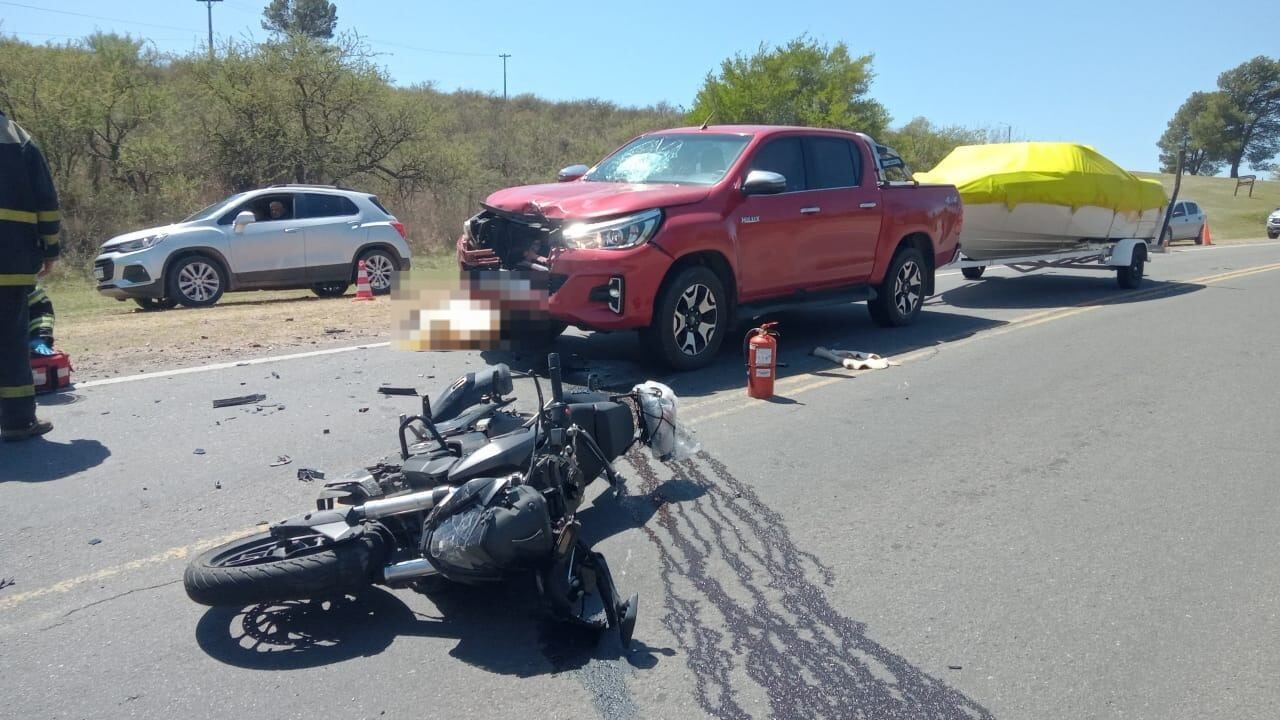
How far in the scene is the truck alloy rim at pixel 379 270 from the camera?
15141 mm

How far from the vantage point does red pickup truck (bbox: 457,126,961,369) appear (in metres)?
7.75

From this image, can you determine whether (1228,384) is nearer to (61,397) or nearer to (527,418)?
(527,418)

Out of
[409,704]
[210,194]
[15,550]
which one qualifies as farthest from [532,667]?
[210,194]

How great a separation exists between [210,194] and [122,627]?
23302 millimetres

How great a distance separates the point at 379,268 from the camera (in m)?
15.3

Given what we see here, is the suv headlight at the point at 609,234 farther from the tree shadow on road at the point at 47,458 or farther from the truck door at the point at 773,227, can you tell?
the tree shadow on road at the point at 47,458

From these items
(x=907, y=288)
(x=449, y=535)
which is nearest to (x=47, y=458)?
(x=449, y=535)

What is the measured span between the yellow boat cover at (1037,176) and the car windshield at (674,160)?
5694 millimetres

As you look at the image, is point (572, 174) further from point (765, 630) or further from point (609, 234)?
point (765, 630)

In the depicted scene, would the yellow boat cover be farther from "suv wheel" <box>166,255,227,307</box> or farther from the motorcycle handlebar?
the motorcycle handlebar

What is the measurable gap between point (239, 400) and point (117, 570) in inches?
116

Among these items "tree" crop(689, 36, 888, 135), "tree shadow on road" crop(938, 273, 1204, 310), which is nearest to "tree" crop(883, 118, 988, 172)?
"tree" crop(689, 36, 888, 135)

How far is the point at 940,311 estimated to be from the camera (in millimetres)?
12688

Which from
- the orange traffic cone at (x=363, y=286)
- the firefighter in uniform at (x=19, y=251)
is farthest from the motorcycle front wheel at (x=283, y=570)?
the orange traffic cone at (x=363, y=286)
